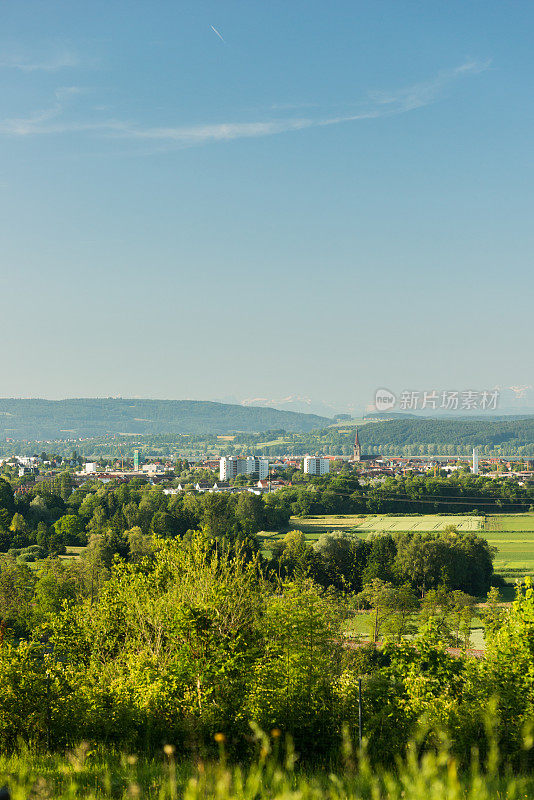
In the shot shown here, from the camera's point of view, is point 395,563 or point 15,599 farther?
point 395,563

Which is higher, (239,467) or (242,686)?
(242,686)

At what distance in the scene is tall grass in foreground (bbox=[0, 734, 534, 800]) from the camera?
309 centimetres

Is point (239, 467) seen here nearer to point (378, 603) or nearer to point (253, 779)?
point (378, 603)

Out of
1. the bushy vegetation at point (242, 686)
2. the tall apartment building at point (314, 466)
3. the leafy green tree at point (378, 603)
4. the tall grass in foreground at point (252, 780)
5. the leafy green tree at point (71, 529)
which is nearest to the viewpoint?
the tall grass in foreground at point (252, 780)

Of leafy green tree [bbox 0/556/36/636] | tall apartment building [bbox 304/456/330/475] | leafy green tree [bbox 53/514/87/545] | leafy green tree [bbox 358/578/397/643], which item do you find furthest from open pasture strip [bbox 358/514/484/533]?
tall apartment building [bbox 304/456/330/475]

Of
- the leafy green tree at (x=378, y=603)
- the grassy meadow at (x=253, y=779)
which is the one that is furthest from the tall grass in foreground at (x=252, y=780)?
the leafy green tree at (x=378, y=603)

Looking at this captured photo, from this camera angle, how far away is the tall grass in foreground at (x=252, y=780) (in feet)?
10.2

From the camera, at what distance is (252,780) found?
12.1ft

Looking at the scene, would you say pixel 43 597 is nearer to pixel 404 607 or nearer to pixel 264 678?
pixel 404 607

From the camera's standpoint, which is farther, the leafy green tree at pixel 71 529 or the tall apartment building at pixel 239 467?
the tall apartment building at pixel 239 467

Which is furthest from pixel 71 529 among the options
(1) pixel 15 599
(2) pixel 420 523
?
(2) pixel 420 523

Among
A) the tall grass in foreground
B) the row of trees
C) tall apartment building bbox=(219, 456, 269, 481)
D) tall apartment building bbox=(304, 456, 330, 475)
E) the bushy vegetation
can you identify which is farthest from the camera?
tall apartment building bbox=(304, 456, 330, 475)

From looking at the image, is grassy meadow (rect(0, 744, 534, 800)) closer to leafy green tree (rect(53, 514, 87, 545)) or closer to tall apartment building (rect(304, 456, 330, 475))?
leafy green tree (rect(53, 514, 87, 545))

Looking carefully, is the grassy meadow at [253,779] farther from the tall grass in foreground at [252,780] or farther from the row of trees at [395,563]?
the row of trees at [395,563]
